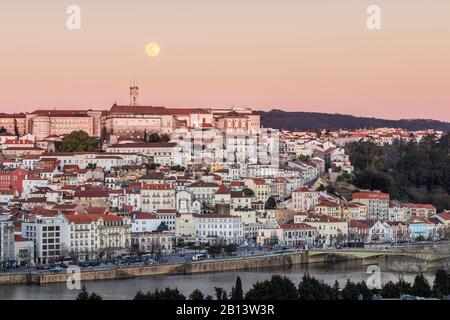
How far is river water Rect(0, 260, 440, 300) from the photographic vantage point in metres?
10.1

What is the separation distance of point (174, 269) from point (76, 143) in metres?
8.22

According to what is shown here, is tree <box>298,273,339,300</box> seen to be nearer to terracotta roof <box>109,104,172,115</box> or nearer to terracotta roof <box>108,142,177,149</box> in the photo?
terracotta roof <box>108,142,177,149</box>

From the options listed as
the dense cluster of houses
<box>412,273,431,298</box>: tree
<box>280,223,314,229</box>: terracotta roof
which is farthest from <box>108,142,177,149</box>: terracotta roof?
<box>412,273,431,298</box>: tree

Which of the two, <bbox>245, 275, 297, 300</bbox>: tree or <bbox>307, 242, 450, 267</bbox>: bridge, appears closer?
<bbox>245, 275, 297, 300</bbox>: tree

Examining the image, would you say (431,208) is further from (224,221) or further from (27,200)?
(27,200)

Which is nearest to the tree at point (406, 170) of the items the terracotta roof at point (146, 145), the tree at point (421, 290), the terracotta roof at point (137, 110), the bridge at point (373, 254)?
the terracotta roof at point (146, 145)

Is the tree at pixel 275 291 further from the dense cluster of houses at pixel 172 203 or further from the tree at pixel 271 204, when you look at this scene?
the tree at pixel 271 204

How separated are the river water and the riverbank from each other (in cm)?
18

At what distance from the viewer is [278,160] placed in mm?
21094

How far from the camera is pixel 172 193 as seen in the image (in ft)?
53.5

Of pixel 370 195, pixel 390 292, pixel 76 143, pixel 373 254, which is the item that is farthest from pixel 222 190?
pixel 390 292

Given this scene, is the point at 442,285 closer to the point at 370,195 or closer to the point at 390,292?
the point at 390,292

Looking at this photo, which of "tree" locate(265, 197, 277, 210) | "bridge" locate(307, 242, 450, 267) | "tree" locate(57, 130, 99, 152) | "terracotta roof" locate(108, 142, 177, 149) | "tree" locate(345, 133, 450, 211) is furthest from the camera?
"terracotta roof" locate(108, 142, 177, 149)
